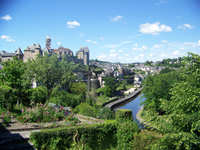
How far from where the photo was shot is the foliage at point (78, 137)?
27.1 ft

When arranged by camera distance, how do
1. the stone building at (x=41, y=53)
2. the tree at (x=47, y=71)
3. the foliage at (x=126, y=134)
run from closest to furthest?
the foliage at (x=126, y=134) → the tree at (x=47, y=71) → the stone building at (x=41, y=53)

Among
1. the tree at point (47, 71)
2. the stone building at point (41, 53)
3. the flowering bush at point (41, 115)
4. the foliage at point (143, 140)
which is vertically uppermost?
the stone building at point (41, 53)

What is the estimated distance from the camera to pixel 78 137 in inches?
374

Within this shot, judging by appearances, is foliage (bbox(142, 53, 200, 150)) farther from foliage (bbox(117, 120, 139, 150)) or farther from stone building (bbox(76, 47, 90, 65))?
stone building (bbox(76, 47, 90, 65))

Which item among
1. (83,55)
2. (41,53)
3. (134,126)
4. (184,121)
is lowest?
(134,126)

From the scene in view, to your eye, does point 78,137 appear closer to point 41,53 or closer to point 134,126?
point 134,126

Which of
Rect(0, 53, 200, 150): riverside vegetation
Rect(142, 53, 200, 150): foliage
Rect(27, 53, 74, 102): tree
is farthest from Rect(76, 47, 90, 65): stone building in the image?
Rect(142, 53, 200, 150): foliage

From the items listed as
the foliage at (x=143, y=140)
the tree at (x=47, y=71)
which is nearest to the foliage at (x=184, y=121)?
the foliage at (x=143, y=140)

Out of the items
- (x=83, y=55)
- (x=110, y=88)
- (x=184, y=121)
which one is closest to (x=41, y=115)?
(x=184, y=121)

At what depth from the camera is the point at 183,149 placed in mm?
7598

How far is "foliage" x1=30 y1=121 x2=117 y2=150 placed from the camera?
8.27 metres

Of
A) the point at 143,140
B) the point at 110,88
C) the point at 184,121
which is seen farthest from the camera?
the point at 110,88

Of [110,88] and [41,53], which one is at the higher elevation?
[41,53]

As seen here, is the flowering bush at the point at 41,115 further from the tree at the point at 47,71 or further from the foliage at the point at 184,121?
the tree at the point at 47,71
